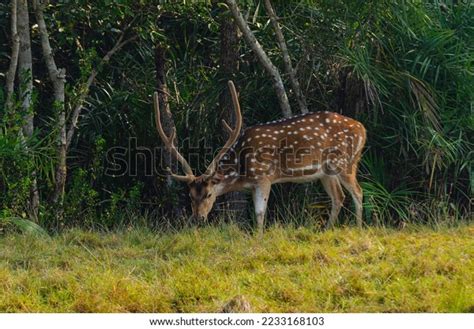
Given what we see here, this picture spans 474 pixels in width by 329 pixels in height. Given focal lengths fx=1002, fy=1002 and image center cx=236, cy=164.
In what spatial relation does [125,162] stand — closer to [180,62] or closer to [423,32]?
[180,62]

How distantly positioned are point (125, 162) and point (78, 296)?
15.4ft

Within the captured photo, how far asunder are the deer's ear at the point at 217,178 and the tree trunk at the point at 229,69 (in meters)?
1.00

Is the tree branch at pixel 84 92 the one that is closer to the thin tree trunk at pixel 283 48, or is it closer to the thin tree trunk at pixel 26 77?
the thin tree trunk at pixel 26 77

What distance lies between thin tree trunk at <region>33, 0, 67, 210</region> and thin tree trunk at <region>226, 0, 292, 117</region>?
184 centimetres

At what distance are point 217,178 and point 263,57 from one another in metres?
1.41

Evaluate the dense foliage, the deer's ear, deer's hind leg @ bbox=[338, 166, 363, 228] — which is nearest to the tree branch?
the dense foliage

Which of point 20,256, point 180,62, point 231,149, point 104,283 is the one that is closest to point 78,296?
point 104,283

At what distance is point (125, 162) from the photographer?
11.5m

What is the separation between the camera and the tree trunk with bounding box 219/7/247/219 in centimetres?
1084

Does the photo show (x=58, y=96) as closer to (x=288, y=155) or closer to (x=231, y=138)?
(x=231, y=138)

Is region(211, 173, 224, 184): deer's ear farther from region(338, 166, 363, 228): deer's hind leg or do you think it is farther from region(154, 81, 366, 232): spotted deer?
region(338, 166, 363, 228): deer's hind leg

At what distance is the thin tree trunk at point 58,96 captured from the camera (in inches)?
394

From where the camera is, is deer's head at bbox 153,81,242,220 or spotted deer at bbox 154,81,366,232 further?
spotted deer at bbox 154,81,366,232

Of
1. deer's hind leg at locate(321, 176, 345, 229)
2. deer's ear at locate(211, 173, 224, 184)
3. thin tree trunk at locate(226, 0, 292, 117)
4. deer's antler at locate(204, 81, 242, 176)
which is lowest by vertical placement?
deer's hind leg at locate(321, 176, 345, 229)
